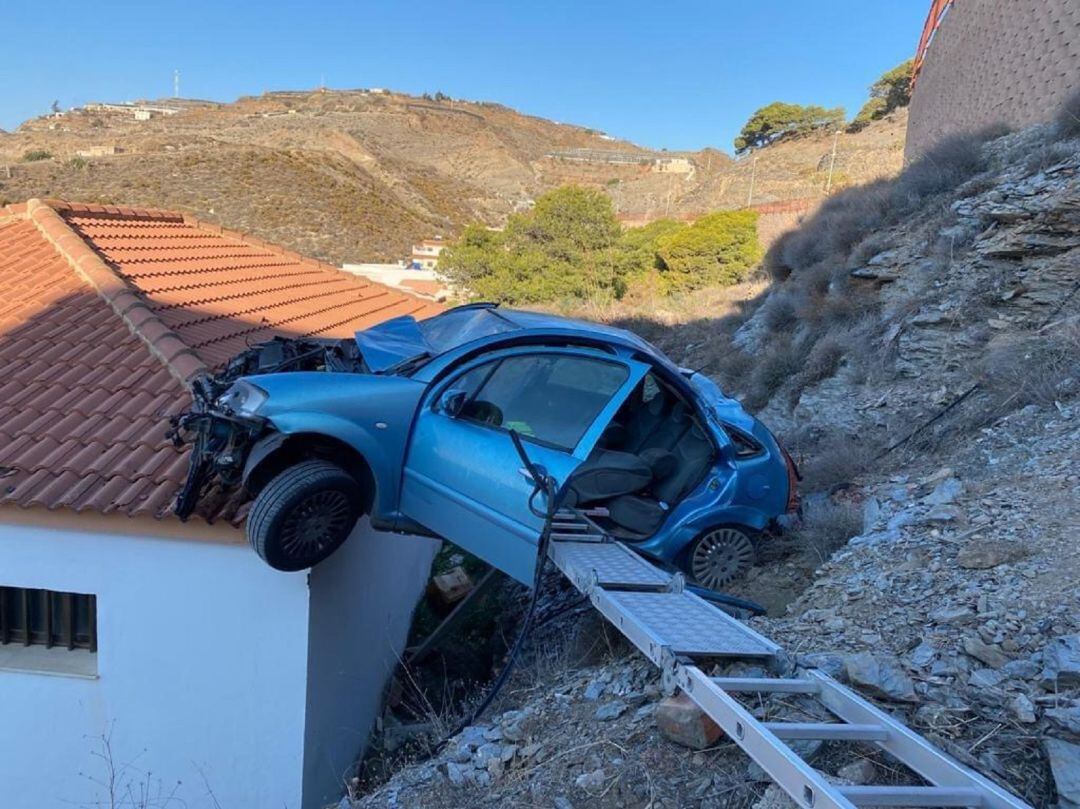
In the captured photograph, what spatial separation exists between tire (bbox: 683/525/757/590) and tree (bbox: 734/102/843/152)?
47.2 meters

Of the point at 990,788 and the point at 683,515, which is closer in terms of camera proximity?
the point at 990,788

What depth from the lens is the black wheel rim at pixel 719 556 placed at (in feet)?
17.0

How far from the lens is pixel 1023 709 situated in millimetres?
3059

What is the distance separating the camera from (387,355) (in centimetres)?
512

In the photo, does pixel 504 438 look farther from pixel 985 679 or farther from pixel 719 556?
pixel 985 679

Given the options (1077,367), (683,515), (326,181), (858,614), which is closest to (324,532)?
(683,515)

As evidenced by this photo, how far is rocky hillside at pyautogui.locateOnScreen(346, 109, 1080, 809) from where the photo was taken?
316 centimetres

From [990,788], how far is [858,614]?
1866 mm

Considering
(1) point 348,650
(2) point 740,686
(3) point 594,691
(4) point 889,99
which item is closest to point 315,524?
(3) point 594,691

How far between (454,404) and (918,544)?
124 inches

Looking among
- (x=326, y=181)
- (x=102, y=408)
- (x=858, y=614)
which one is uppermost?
(x=326, y=181)

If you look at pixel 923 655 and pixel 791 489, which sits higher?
pixel 791 489

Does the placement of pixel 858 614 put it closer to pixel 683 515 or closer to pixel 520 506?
pixel 683 515

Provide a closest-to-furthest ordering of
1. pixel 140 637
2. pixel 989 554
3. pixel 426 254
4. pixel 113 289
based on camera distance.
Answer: pixel 989 554 → pixel 140 637 → pixel 113 289 → pixel 426 254
